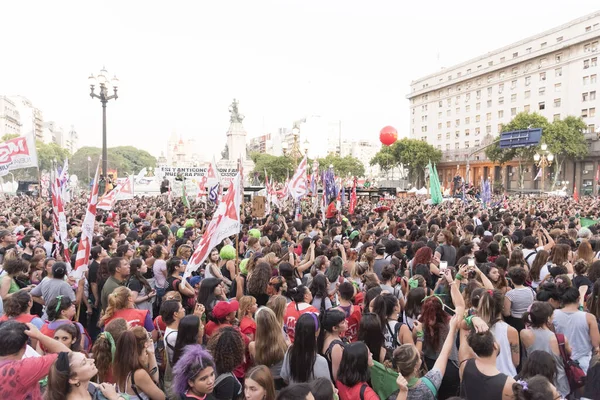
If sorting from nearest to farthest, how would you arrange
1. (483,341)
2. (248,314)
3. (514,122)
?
(483,341)
(248,314)
(514,122)

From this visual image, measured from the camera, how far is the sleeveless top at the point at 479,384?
10.7ft

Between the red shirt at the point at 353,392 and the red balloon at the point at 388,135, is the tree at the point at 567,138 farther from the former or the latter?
the red shirt at the point at 353,392

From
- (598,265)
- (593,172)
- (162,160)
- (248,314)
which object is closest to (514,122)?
(593,172)

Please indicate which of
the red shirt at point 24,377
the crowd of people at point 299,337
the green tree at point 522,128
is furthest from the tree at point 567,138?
the red shirt at point 24,377

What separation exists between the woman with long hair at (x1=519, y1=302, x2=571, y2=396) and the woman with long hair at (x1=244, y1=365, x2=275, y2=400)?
264cm

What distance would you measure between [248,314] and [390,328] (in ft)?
4.84

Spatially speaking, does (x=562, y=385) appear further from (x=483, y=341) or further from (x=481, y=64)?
(x=481, y=64)

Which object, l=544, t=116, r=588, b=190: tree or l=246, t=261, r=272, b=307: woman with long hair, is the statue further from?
l=246, t=261, r=272, b=307: woman with long hair

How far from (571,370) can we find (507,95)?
231ft

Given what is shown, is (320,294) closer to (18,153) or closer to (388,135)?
(18,153)

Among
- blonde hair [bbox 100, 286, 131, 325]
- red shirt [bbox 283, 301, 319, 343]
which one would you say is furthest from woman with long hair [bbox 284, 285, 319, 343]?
blonde hair [bbox 100, 286, 131, 325]

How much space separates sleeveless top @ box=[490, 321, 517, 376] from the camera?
418cm

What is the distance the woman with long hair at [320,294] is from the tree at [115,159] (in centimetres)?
8687

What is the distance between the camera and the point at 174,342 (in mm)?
4215
